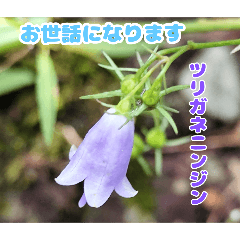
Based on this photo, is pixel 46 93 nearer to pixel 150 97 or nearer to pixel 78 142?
pixel 78 142

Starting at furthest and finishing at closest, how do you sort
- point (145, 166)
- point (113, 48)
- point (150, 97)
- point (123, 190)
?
point (145, 166) → point (113, 48) → point (123, 190) → point (150, 97)

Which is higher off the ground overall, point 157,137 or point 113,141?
point 157,137

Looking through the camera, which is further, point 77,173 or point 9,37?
point 9,37

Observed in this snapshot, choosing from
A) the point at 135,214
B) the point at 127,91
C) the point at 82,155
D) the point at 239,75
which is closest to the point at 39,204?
the point at 135,214

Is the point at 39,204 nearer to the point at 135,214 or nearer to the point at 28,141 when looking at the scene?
the point at 28,141

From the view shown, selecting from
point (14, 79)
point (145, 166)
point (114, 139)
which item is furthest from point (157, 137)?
point (14, 79)

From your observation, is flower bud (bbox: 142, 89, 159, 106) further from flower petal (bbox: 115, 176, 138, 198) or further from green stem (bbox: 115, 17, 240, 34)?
green stem (bbox: 115, 17, 240, 34)

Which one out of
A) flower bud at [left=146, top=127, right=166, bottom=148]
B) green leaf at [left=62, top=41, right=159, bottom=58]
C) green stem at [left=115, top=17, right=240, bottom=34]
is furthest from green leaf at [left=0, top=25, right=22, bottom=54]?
flower bud at [left=146, top=127, right=166, bottom=148]
